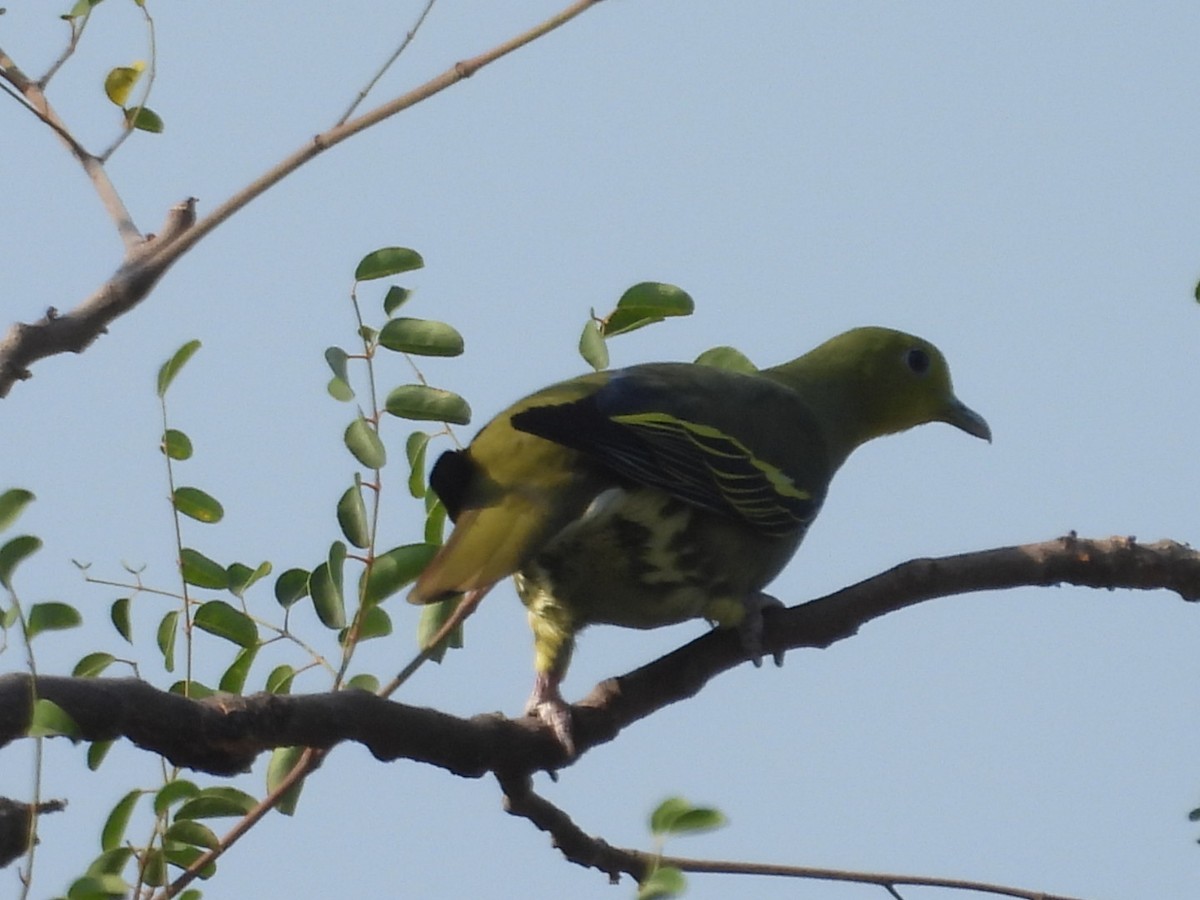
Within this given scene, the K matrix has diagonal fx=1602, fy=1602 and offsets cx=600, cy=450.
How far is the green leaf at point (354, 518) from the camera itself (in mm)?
3279

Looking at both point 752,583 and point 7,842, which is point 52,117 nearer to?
point 7,842

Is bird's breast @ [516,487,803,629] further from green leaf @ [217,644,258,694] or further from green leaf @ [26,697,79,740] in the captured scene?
green leaf @ [26,697,79,740]

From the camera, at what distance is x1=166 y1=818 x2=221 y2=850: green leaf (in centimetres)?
287

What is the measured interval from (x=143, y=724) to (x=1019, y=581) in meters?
2.12

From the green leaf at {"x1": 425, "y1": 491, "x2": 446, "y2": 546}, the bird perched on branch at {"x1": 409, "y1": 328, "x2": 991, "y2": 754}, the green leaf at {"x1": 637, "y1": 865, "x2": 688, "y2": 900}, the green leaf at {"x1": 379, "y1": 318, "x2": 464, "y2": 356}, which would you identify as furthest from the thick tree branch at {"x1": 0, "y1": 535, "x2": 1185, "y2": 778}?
the green leaf at {"x1": 379, "y1": 318, "x2": 464, "y2": 356}

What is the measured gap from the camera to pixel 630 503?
4.09m

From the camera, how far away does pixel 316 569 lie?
10.6ft

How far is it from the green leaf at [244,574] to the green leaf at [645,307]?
3.62 feet

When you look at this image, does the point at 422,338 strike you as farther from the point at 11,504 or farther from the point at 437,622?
the point at 11,504

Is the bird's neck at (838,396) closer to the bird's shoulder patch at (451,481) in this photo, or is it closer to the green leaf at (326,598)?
the bird's shoulder patch at (451,481)

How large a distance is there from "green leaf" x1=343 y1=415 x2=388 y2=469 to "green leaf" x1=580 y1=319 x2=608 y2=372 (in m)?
0.76

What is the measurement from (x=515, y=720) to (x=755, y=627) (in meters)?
1.04

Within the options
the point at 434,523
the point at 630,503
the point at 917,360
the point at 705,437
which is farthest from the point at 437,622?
the point at 917,360

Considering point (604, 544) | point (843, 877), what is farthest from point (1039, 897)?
point (604, 544)
